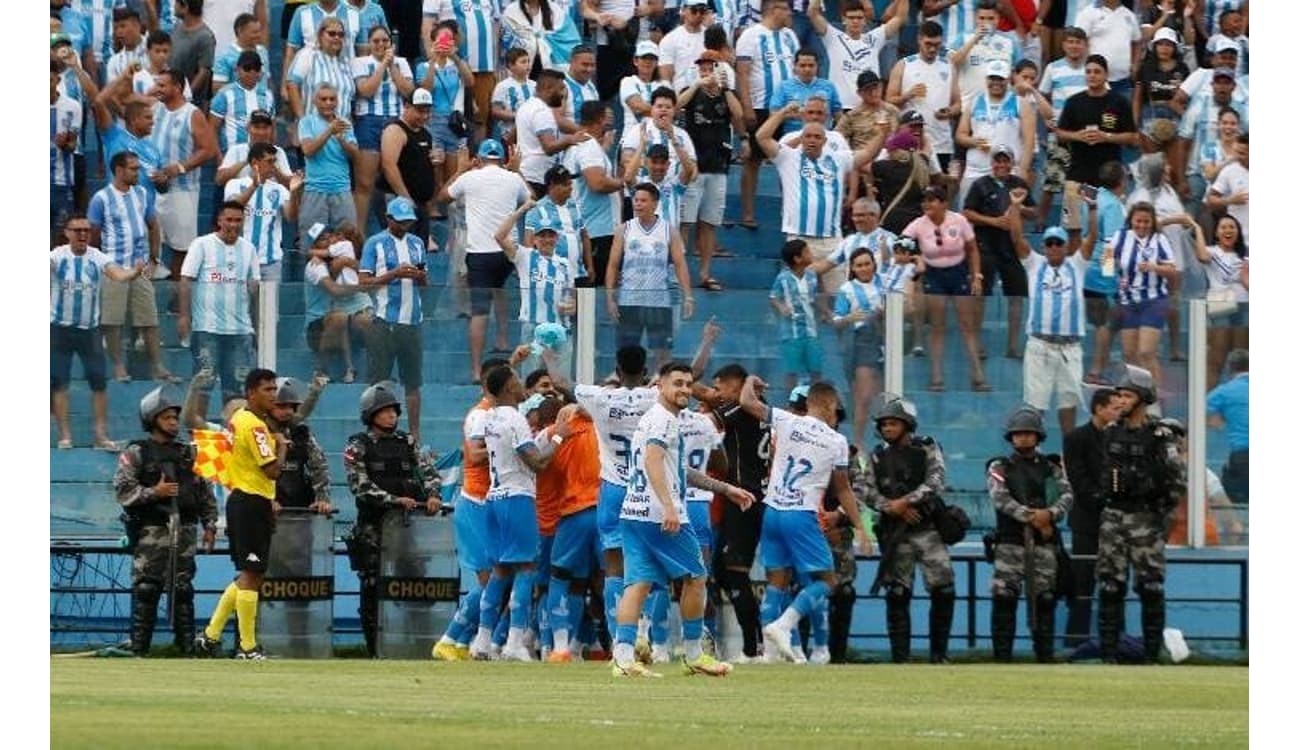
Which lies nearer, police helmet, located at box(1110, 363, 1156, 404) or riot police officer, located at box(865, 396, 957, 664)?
riot police officer, located at box(865, 396, 957, 664)

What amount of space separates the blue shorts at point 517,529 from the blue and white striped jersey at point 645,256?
3.68 meters

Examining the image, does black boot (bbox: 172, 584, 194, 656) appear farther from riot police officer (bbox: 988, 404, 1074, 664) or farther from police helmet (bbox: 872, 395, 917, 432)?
riot police officer (bbox: 988, 404, 1074, 664)

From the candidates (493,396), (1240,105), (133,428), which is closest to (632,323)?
(493,396)

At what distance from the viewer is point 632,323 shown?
2208cm

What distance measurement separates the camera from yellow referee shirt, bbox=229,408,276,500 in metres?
20.1

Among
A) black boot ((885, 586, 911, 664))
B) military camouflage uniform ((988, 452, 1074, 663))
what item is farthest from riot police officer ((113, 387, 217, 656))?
military camouflage uniform ((988, 452, 1074, 663))

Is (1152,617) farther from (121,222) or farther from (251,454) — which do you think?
(121,222)

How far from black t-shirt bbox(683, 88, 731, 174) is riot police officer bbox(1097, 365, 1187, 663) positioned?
4.83 meters

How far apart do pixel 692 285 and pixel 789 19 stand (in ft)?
10.9

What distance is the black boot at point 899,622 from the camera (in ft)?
70.8

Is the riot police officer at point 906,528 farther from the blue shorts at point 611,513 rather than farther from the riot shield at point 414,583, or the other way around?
the riot shield at point 414,583

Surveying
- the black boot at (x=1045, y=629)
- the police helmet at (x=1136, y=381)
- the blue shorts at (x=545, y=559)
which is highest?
the police helmet at (x=1136, y=381)

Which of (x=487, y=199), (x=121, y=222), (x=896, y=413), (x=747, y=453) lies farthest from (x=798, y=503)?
(x=121, y=222)

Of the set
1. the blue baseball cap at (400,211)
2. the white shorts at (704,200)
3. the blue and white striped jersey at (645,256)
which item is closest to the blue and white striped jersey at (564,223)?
the blue and white striped jersey at (645,256)
